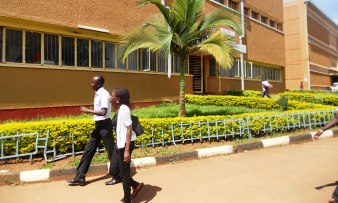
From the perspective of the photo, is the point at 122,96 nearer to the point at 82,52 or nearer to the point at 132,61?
the point at 82,52

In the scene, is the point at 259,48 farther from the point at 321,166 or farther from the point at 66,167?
the point at 66,167

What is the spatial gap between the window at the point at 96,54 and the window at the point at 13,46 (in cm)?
272

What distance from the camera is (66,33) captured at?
1077 cm

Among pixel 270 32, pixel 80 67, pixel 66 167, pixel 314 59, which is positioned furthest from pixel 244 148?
pixel 314 59

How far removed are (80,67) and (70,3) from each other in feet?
7.19

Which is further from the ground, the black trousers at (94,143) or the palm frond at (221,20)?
the palm frond at (221,20)

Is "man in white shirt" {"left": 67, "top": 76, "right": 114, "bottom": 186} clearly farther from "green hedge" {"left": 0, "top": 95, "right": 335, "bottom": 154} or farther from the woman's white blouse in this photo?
"green hedge" {"left": 0, "top": 95, "right": 335, "bottom": 154}

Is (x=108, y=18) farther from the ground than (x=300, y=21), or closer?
closer

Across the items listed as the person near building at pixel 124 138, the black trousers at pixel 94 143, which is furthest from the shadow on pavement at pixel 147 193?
the black trousers at pixel 94 143

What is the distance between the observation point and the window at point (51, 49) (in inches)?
404

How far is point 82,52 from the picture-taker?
11352 mm

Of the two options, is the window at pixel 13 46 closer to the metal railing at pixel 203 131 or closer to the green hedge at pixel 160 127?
the green hedge at pixel 160 127

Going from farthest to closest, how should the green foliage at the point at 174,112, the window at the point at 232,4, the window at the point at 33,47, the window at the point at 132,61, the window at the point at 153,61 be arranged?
1. the window at the point at 232,4
2. the window at the point at 153,61
3. the window at the point at 132,61
4. the green foliage at the point at 174,112
5. the window at the point at 33,47

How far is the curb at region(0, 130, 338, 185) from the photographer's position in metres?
5.23
